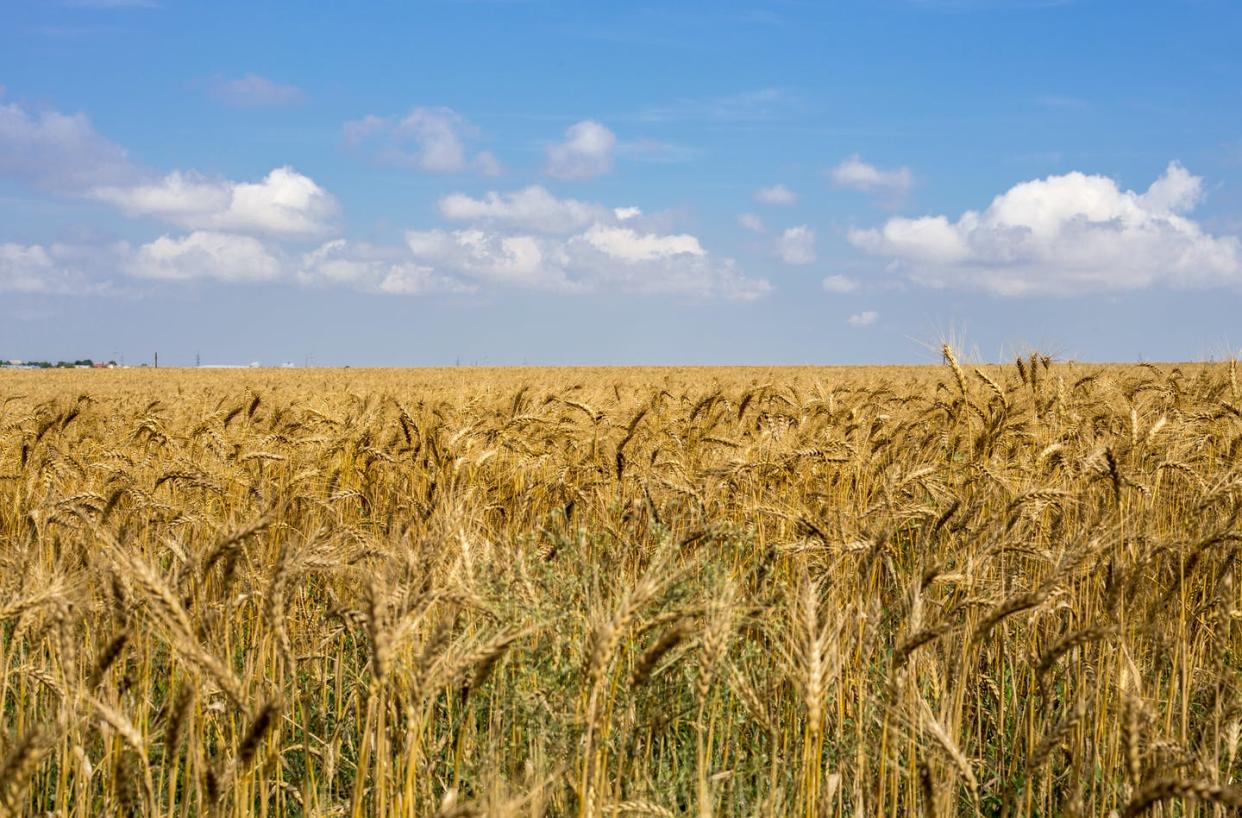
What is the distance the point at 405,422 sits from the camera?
5.85 meters

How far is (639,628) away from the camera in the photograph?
1938 millimetres

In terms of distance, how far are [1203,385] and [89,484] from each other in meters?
9.76

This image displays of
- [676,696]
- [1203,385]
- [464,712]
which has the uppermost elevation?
[1203,385]

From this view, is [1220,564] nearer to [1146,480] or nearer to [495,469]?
[1146,480]

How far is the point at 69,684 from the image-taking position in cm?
198

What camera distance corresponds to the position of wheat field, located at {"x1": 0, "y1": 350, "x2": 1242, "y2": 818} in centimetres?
200

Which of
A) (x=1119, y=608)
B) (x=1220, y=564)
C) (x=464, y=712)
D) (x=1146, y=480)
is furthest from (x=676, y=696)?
(x=1146, y=480)

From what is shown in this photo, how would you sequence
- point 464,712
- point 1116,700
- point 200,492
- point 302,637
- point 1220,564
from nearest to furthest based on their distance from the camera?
point 464,712 → point 1116,700 → point 302,637 → point 1220,564 → point 200,492

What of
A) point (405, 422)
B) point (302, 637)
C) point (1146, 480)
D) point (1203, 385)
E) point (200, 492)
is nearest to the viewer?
point (302, 637)

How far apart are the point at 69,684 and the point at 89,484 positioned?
358cm

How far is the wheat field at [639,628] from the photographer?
2.00 meters

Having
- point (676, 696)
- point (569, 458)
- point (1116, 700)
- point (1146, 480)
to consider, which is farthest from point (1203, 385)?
point (676, 696)

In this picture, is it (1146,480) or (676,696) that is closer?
(676,696)

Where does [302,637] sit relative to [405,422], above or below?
below
